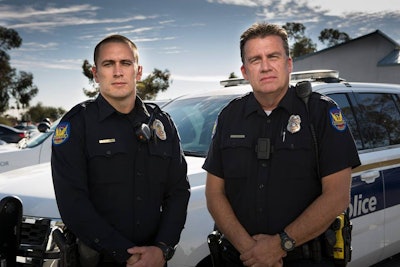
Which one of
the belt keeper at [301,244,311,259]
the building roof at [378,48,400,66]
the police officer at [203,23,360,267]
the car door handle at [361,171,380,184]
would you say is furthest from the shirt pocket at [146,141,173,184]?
the building roof at [378,48,400,66]

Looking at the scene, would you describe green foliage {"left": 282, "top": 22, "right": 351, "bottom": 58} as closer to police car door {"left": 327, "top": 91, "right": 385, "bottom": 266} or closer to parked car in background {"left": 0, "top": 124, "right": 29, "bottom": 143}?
parked car in background {"left": 0, "top": 124, "right": 29, "bottom": 143}

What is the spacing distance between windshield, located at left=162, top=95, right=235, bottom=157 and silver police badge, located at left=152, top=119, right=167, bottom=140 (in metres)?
0.86

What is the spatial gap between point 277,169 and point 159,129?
60 centimetres

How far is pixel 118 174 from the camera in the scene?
2.11m

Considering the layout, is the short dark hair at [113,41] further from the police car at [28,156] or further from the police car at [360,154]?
the police car at [28,156]

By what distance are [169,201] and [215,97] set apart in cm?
150

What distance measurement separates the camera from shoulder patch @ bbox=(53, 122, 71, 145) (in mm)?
2066

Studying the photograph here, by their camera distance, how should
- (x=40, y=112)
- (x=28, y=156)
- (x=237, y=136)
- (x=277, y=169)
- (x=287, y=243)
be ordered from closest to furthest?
1. (x=287, y=243)
2. (x=277, y=169)
3. (x=237, y=136)
4. (x=28, y=156)
5. (x=40, y=112)

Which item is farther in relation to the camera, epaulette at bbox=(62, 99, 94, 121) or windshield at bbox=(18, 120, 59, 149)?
windshield at bbox=(18, 120, 59, 149)

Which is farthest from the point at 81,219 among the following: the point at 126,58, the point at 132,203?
the point at 126,58

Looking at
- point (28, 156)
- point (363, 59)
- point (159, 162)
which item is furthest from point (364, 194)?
point (363, 59)

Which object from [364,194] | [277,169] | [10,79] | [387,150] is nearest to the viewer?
[277,169]

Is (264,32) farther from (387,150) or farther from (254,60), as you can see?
(387,150)

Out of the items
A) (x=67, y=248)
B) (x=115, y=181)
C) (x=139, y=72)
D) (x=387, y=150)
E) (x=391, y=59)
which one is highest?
(x=391, y=59)
